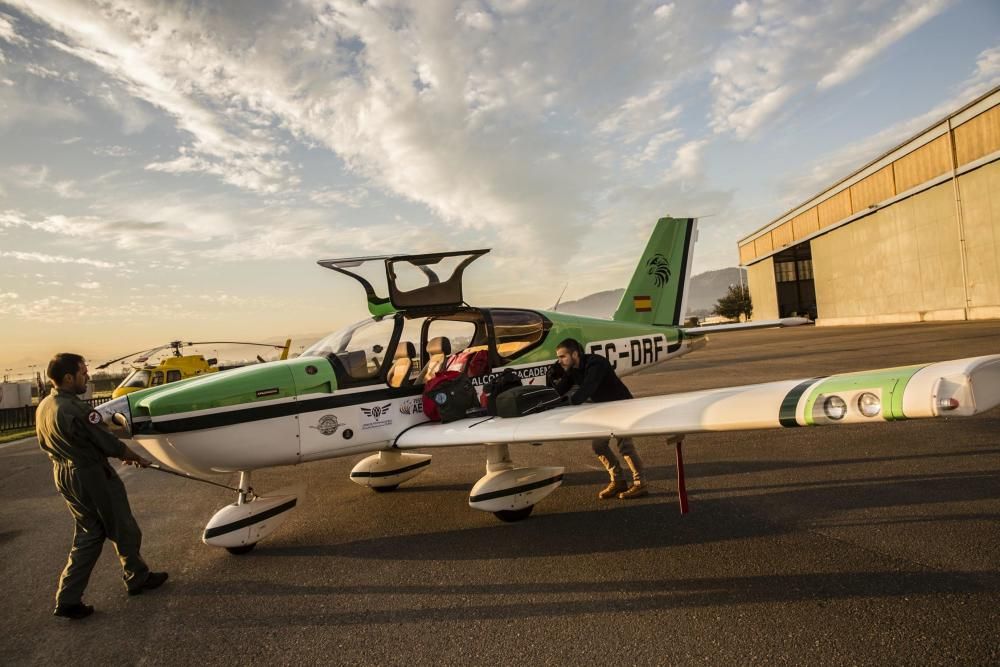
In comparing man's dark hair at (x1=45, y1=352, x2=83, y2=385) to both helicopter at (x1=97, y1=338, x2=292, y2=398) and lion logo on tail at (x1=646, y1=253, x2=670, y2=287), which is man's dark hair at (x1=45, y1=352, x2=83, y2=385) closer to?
lion logo on tail at (x1=646, y1=253, x2=670, y2=287)

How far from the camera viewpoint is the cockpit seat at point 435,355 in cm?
602

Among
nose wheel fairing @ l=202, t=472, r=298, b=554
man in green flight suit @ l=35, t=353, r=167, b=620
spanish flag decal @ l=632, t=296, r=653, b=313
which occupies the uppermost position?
spanish flag decal @ l=632, t=296, r=653, b=313

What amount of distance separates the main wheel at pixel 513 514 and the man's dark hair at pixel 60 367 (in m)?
3.66

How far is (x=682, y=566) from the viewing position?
12.7 ft

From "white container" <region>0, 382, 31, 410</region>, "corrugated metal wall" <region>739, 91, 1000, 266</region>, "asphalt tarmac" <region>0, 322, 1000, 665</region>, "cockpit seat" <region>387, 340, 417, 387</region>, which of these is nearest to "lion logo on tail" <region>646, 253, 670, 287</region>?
"asphalt tarmac" <region>0, 322, 1000, 665</region>

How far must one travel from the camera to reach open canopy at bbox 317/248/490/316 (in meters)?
6.06

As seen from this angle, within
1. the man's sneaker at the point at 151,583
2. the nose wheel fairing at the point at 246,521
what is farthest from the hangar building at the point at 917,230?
the man's sneaker at the point at 151,583

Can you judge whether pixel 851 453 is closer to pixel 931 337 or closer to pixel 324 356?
pixel 324 356

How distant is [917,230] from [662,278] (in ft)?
99.7

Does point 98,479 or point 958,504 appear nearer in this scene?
point 98,479

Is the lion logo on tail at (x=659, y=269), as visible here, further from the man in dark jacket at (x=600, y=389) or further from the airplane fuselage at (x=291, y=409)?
the man in dark jacket at (x=600, y=389)

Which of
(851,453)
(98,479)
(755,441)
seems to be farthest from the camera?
(755,441)

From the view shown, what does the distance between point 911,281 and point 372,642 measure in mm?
38300

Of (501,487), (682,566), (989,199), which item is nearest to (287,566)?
(501,487)
